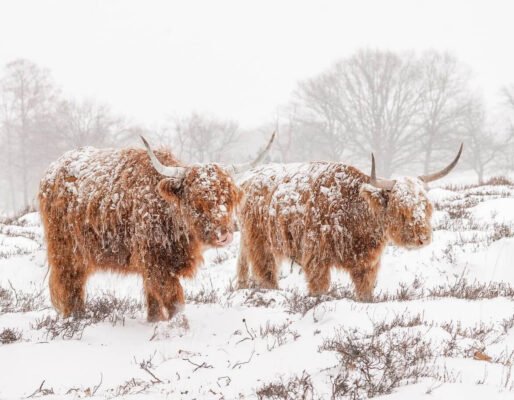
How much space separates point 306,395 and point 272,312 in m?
1.64

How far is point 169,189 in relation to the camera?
436 cm

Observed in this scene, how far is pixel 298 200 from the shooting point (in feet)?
18.6

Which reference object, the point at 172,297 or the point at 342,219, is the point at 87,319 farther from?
the point at 342,219

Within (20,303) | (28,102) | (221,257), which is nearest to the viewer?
(20,303)

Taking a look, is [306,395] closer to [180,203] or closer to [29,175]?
[180,203]

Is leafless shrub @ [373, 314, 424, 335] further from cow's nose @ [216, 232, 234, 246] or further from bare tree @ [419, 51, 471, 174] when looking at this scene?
bare tree @ [419, 51, 471, 174]

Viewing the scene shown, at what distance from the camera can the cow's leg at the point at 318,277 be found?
5355 millimetres

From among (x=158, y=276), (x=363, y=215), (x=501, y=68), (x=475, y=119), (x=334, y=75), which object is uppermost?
(x=501, y=68)

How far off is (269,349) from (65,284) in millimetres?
2288

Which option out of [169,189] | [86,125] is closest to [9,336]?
[169,189]

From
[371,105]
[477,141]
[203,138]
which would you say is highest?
[371,105]

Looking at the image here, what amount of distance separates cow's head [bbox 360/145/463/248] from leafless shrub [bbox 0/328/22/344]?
132 inches

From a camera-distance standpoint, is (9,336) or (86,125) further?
(86,125)

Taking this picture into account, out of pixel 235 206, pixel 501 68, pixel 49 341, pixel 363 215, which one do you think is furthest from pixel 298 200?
pixel 501 68
